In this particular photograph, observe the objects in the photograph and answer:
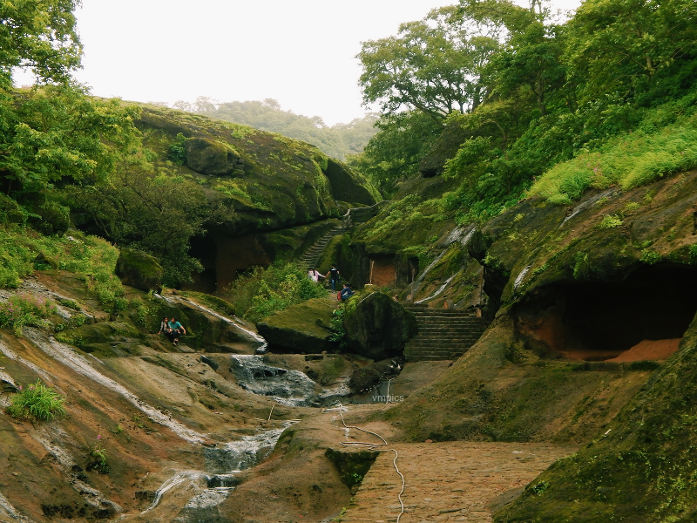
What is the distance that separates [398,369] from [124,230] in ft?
50.0

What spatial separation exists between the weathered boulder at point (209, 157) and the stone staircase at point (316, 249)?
21.3 feet

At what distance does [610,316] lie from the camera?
11.3m

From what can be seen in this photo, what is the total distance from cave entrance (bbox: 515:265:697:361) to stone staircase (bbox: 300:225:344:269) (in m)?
24.1

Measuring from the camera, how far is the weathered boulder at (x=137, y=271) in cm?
1928

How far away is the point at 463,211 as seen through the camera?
80.9 ft

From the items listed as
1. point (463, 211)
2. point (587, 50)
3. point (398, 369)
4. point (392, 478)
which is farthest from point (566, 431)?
point (463, 211)

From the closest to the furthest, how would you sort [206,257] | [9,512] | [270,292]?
[9,512] → [270,292] → [206,257]

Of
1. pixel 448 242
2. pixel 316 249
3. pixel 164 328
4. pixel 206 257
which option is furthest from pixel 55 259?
pixel 316 249

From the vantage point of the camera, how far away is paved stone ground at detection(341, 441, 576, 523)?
557 cm

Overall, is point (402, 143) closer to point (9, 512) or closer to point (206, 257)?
point (206, 257)

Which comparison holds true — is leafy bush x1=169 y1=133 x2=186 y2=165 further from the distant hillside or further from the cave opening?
the distant hillside

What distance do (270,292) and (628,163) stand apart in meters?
17.2

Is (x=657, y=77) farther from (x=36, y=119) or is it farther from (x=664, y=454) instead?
(x=36, y=119)

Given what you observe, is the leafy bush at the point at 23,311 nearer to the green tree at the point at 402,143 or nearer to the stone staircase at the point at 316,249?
the stone staircase at the point at 316,249
